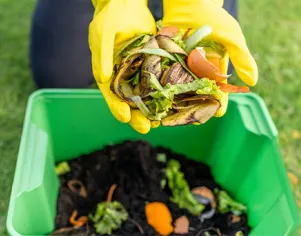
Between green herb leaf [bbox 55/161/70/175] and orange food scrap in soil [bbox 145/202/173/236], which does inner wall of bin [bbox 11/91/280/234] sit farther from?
orange food scrap in soil [bbox 145/202/173/236]

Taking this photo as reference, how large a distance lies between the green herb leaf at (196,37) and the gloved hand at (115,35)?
103 mm

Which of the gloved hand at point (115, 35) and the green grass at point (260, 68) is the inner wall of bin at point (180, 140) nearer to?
the green grass at point (260, 68)

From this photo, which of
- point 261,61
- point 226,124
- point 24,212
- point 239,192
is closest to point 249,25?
point 261,61

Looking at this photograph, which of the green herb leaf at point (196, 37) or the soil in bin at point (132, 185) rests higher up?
the green herb leaf at point (196, 37)

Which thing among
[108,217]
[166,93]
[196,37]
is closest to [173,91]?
[166,93]

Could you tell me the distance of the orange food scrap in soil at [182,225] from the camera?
105 centimetres

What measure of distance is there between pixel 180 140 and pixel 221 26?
47cm

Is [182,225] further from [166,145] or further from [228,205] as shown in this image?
[166,145]

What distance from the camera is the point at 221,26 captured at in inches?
31.4

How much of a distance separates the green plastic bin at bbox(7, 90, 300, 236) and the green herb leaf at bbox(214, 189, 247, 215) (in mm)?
22

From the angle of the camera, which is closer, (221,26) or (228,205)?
(221,26)

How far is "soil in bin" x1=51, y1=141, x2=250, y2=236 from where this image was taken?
105 centimetres

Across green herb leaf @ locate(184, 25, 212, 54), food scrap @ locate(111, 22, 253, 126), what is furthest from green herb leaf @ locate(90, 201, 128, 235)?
green herb leaf @ locate(184, 25, 212, 54)

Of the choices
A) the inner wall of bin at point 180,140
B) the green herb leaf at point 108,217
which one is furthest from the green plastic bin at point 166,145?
the green herb leaf at point 108,217
